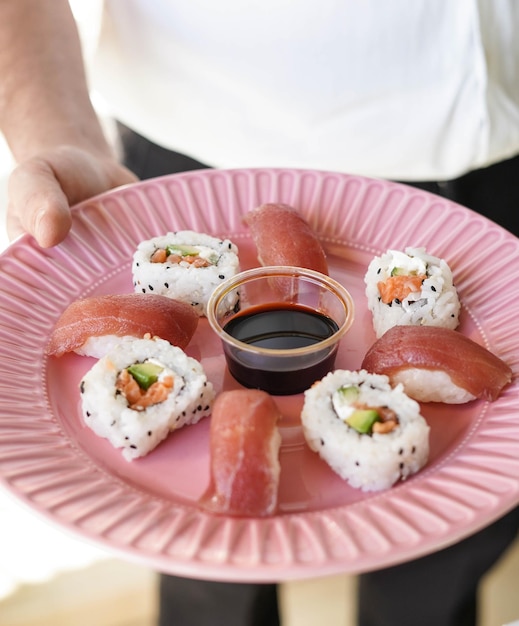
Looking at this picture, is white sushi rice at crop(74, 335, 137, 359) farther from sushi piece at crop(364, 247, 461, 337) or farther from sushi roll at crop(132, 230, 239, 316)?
sushi piece at crop(364, 247, 461, 337)

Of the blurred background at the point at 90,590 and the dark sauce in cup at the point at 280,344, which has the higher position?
the dark sauce in cup at the point at 280,344

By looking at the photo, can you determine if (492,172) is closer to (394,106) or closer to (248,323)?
(394,106)

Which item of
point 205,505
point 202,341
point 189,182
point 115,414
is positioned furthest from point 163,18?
point 205,505

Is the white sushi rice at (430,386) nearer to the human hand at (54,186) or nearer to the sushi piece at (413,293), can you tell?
the sushi piece at (413,293)

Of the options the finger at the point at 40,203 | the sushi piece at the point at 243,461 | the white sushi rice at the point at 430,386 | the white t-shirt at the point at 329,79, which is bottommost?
the white sushi rice at the point at 430,386

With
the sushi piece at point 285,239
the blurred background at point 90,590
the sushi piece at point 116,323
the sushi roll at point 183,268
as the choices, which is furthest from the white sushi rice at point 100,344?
the blurred background at point 90,590

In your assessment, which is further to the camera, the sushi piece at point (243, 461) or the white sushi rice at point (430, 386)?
the white sushi rice at point (430, 386)

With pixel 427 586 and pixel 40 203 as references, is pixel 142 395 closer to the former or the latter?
pixel 40 203

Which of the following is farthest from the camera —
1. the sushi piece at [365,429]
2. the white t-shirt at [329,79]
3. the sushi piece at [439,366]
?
the white t-shirt at [329,79]

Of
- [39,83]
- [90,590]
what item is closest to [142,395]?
[39,83]
